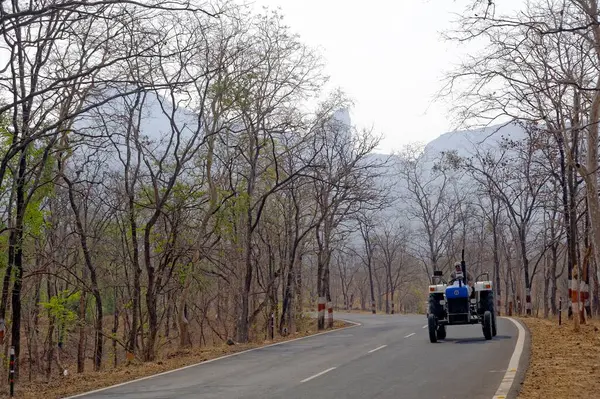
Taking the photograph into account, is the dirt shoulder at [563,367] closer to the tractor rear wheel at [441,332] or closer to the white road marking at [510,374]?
the white road marking at [510,374]

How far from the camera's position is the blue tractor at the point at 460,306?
66.6 ft

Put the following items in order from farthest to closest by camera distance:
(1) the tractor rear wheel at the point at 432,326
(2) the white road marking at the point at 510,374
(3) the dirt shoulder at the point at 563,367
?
(1) the tractor rear wheel at the point at 432,326
(3) the dirt shoulder at the point at 563,367
(2) the white road marking at the point at 510,374

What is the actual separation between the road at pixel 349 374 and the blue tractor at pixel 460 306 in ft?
1.76

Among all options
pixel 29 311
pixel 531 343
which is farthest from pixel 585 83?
pixel 29 311

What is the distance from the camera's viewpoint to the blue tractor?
66.6 ft

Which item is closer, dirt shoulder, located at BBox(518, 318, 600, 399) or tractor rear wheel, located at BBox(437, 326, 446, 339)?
dirt shoulder, located at BBox(518, 318, 600, 399)

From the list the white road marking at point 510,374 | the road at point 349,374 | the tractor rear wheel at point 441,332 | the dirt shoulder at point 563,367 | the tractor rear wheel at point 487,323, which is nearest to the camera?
the white road marking at point 510,374

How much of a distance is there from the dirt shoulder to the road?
591mm

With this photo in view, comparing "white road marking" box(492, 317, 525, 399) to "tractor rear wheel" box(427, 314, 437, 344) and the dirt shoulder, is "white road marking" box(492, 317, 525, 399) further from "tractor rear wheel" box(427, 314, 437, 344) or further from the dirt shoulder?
"tractor rear wheel" box(427, 314, 437, 344)

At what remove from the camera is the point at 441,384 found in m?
11.9

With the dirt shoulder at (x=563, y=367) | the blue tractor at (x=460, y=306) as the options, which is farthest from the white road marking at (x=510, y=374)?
the blue tractor at (x=460, y=306)

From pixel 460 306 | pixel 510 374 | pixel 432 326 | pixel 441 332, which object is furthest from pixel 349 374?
pixel 441 332

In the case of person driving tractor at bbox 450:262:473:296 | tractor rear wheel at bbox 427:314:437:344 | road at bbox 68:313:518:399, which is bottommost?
road at bbox 68:313:518:399

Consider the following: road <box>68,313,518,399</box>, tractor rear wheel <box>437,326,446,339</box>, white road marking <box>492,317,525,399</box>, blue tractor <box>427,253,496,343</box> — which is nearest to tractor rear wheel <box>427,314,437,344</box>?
blue tractor <box>427,253,496,343</box>
